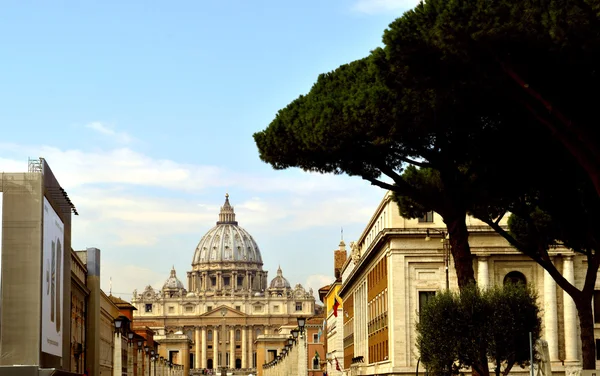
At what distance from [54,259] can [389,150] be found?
1542 centimetres

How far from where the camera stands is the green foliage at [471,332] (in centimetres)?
3197

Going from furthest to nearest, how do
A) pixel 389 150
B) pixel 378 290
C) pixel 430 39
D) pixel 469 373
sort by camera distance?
pixel 378 290 → pixel 469 373 → pixel 389 150 → pixel 430 39

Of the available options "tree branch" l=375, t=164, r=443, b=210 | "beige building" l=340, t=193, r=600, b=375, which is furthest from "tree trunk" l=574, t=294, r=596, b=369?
"beige building" l=340, t=193, r=600, b=375

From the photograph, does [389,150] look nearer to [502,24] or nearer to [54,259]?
[502,24]

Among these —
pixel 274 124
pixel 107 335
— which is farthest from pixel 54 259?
pixel 107 335

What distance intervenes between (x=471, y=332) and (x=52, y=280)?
1419 centimetres

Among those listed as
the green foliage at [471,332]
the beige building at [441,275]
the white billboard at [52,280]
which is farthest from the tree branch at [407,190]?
the beige building at [441,275]

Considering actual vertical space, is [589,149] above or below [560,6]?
below

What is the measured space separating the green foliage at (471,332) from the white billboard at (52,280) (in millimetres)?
11893

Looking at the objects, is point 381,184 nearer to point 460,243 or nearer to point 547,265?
point 460,243

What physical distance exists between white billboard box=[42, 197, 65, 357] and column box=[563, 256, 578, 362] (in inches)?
771

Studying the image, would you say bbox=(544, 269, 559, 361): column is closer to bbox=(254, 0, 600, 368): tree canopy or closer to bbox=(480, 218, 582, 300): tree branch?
bbox=(254, 0, 600, 368): tree canopy

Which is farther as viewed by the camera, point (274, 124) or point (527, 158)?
point (274, 124)

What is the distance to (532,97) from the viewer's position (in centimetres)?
2130
